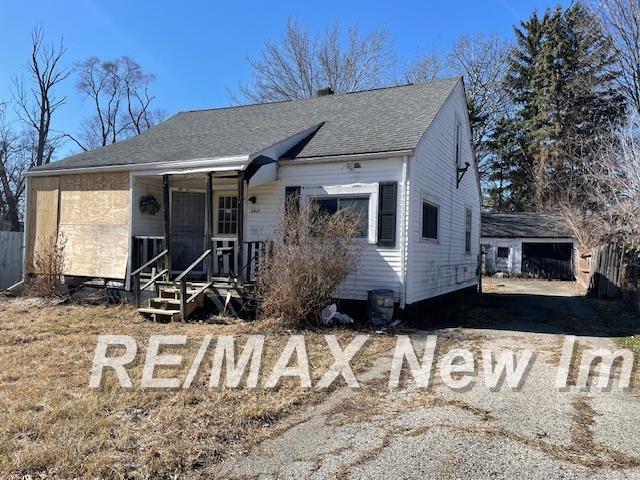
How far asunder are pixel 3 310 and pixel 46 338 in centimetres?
360

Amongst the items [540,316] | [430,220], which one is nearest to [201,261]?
[430,220]

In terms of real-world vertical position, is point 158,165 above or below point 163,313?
above

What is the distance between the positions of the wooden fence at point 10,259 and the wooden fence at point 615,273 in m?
16.5

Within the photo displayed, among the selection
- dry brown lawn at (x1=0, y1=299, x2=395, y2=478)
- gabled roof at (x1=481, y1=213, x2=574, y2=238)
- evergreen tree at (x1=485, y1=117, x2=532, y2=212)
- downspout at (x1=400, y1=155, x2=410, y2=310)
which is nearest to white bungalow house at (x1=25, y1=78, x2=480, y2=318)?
downspout at (x1=400, y1=155, x2=410, y2=310)

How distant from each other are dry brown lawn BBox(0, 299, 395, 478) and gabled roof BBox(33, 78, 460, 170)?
14.8ft

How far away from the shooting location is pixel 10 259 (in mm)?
14531

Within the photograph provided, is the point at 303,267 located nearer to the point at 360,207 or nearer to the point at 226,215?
the point at 360,207

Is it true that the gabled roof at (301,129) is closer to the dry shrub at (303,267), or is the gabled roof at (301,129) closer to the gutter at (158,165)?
the gutter at (158,165)

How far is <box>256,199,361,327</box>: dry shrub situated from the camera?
26.6 ft

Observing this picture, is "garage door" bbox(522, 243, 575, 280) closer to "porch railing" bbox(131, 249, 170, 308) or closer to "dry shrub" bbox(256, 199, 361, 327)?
"dry shrub" bbox(256, 199, 361, 327)

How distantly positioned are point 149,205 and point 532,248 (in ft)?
70.9

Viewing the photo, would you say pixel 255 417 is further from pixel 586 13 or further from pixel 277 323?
pixel 586 13

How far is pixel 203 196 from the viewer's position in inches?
487

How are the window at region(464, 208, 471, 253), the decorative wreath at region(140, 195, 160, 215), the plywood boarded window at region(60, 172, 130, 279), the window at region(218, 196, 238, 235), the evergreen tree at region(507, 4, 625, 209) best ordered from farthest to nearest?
the evergreen tree at region(507, 4, 625, 209), the window at region(464, 208, 471, 253), the window at region(218, 196, 238, 235), the decorative wreath at region(140, 195, 160, 215), the plywood boarded window at region(60, 172, 130, 279)
